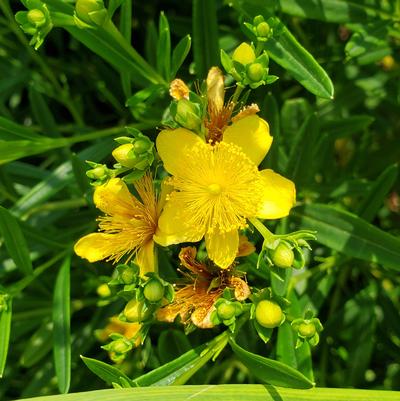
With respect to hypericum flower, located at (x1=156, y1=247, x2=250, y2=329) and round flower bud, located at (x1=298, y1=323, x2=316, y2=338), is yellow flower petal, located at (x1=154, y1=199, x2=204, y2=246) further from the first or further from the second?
round flower bud, located at (x1=298, y1=323, x2=316, y2=338)

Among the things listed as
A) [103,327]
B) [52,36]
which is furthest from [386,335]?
[52,36]

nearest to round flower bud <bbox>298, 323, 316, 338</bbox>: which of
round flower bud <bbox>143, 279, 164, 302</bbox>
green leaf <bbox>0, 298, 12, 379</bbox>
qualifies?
round flower bud <bbox>143, 279, 164, 302</bbox>

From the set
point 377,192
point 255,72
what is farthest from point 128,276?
point 377,192

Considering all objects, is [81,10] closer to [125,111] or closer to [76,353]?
[125,111]

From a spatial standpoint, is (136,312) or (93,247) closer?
(136,312)

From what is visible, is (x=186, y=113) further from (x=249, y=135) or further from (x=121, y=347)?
(x=121, y=347)
